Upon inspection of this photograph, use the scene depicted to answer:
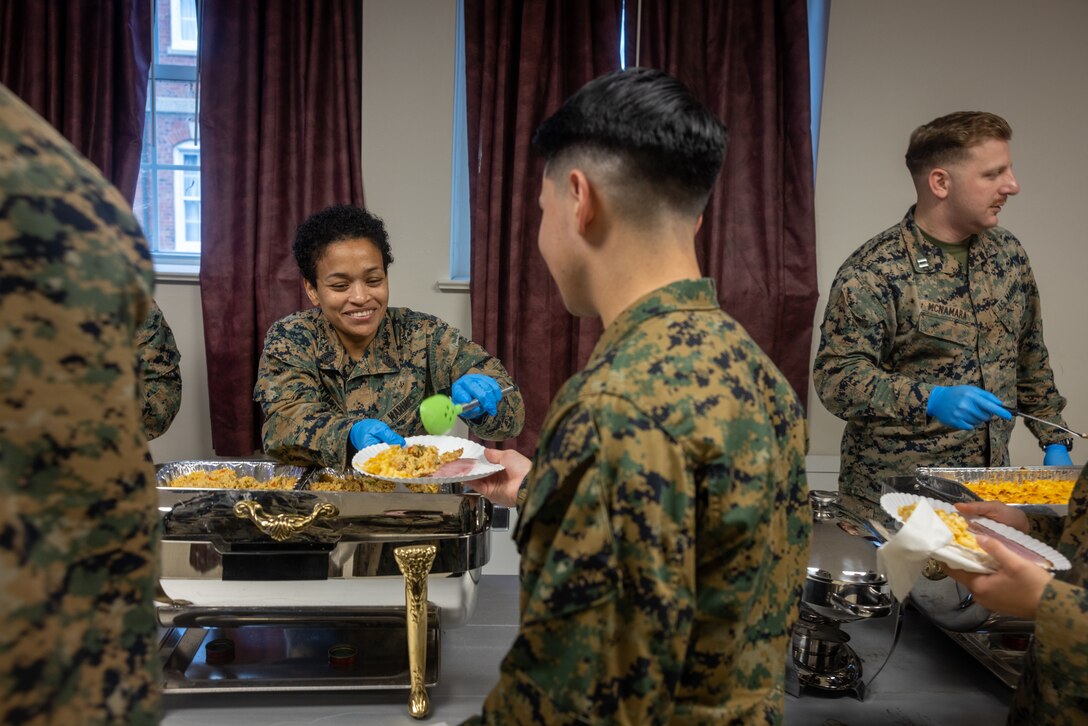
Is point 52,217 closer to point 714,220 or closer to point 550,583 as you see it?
point 550,583

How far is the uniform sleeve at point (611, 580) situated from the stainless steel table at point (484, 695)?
100 cm

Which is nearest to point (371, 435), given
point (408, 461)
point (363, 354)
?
point (408, 461)

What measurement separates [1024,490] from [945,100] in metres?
1.85

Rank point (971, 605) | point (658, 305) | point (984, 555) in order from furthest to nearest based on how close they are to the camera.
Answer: point (971, 605), point (984, 555), point (658, 305)

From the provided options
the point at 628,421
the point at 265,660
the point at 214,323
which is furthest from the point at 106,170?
the point at 628,421

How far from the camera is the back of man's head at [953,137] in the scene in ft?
7.40

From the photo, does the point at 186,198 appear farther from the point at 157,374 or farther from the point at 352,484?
the point at 352,484

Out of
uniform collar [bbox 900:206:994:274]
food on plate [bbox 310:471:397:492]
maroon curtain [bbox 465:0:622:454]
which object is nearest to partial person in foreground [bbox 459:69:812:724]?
food on plate [bbox 310:471:397:492]

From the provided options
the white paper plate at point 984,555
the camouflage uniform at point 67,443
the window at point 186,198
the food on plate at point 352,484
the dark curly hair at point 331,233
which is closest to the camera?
the camouflage uniform at point 67,443

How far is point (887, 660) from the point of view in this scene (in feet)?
6.43

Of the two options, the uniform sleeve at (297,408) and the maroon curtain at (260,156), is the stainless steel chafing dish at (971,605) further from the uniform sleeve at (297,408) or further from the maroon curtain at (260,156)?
the maroon curtain at (260,156)

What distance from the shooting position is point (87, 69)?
10.0 feet

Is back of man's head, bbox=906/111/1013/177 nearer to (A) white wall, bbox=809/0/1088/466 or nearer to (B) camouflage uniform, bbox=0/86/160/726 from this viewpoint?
(A) white wall, bbox=809/0/1088/466

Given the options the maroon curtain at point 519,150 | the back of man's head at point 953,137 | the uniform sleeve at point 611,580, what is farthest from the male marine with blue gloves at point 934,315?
the uniform sleeve at point 611,580
